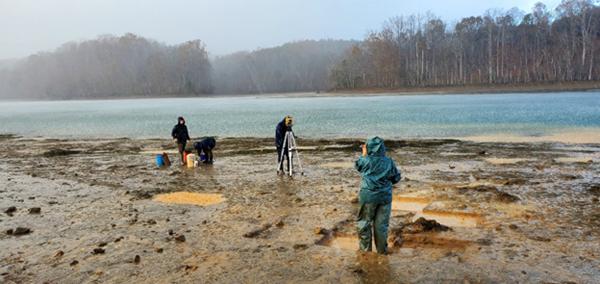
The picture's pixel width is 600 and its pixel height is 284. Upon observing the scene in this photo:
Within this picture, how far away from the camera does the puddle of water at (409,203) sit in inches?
354

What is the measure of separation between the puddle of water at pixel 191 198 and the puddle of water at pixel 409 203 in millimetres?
3494

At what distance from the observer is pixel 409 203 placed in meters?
9.41

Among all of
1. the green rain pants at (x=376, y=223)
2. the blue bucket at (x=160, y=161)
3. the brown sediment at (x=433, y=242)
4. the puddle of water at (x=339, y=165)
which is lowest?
the puddle of water at (x=339, y=165)

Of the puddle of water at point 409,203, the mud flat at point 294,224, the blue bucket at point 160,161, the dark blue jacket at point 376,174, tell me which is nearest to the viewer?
the mud flat at point 294,224

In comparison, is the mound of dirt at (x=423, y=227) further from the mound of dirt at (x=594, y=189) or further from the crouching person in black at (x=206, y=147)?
the crouching person in black at (x=206, y=147)

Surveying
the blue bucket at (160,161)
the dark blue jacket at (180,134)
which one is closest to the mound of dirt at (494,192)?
the dark blue jacket at (180,134)

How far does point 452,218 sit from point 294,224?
103 inches

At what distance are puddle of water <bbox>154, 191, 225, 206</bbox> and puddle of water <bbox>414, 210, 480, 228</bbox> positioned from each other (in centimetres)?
410

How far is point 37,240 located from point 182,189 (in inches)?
165

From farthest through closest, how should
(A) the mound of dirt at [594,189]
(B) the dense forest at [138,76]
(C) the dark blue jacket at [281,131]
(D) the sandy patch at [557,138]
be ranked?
1. (B) the dense forest at [138,76]
2. (D) the sandy patch at [557,138]
3. (C) the dark blue jacket at [281,131]
4. (A) the mound of dirt at [594,189]

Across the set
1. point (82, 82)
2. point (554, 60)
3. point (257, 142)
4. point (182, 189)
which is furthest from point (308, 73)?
A: point (182, 189)

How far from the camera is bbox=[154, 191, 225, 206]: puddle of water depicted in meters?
10.1

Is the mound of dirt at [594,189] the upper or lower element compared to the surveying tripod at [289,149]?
lower

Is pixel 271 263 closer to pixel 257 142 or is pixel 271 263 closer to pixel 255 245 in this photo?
pixel 255 245
